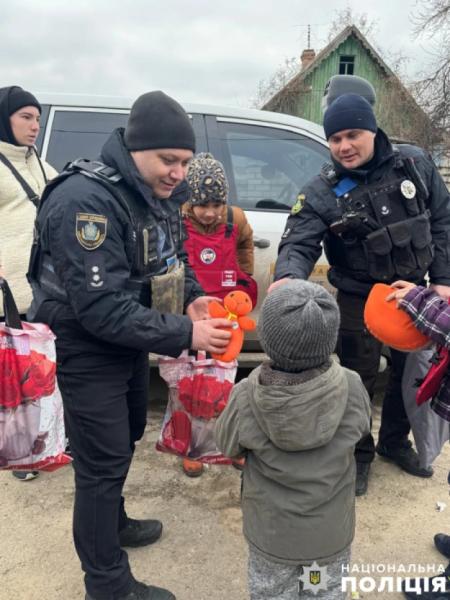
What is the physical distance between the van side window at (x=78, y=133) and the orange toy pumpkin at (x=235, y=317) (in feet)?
6.71

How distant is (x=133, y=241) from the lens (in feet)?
5.74

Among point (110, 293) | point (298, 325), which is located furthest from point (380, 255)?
point (110, 293)

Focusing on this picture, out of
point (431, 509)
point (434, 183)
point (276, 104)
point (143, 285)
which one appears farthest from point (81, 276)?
point (276, 104)

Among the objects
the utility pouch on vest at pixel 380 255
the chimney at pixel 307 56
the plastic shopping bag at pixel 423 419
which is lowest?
the plastic shopping bag at pixel 423 419

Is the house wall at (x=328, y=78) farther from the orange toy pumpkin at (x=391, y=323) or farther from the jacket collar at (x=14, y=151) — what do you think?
the orange toy pumpkin at (x=391, y=323)

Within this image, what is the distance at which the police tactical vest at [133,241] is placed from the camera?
1715mm

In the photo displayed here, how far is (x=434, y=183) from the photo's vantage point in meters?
2.58

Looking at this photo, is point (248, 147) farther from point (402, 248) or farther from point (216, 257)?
point (402, 248)

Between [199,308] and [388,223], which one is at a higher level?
[388,223]

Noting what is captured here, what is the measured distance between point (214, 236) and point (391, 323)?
54.0 inches

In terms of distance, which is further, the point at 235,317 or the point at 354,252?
the point at 354,252

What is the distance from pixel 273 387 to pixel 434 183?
169cm

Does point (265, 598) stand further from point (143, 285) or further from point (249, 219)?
point (249, 219)

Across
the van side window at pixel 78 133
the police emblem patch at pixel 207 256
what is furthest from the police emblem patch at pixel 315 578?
the van side window at pixel 78 133
